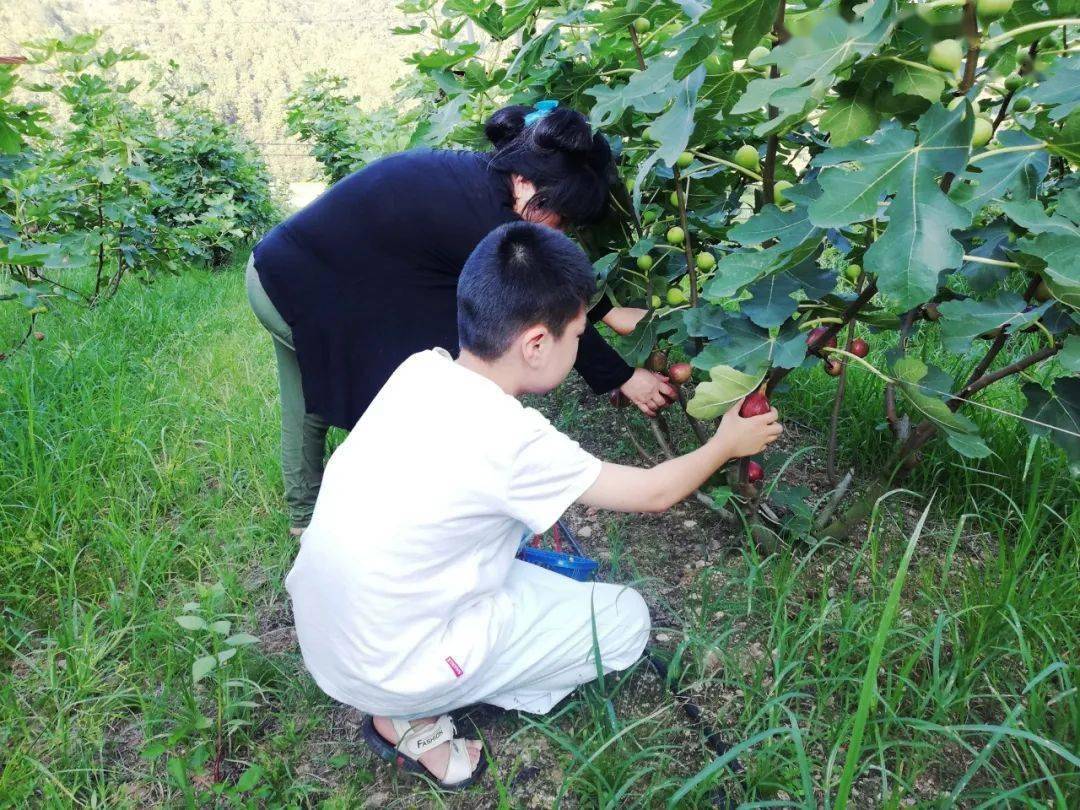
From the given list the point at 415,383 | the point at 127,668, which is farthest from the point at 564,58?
A: the point at 127,668

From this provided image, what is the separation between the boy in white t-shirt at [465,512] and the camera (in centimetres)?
133

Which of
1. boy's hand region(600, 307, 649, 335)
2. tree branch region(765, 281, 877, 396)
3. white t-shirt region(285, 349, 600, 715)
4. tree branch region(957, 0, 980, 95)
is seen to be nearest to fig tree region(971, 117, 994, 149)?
tree branch region(957, 0, 980, 95)

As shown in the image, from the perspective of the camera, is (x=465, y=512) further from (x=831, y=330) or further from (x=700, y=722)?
(x=831, y=330)

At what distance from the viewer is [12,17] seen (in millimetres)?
25000

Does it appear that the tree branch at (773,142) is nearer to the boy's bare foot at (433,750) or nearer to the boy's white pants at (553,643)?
the boy's white pants at (553,643)

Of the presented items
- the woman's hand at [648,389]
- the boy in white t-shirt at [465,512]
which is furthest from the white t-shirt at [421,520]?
the woman's hand at [648,389]

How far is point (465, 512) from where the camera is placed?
134cm

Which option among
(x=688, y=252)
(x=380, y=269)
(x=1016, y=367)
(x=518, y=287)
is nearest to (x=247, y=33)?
(x=380, y=269)

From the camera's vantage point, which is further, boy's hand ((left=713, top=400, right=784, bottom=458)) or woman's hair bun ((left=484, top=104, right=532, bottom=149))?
woman's hair bun ((left=484, top=104, right=532, bottom=149))

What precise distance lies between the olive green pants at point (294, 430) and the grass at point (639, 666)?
112 millimetres

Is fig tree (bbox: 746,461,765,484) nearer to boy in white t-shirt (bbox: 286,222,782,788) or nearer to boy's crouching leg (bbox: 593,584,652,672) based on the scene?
boy in white t-shirt (bbox: 286,222,782,788)

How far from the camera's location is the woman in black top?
72.6 inches

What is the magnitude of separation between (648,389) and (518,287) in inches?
30.0

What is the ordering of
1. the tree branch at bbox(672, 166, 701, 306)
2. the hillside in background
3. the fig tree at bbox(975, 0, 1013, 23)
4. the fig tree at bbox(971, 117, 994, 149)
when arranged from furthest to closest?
1. the hillside in background
2. the tree branch at bbox(672, 166, 701, 306)
3. the fig tree at bbox(971, 117, 994, 149)
4. the fig tree at bbox(975, 0, 1013, 23)
